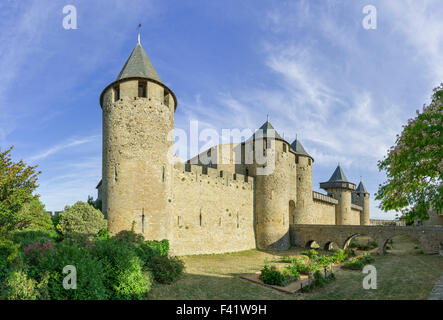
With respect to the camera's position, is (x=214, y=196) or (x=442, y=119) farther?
(x=214, y=196)

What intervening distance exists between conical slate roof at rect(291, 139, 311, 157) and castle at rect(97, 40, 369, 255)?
16cm

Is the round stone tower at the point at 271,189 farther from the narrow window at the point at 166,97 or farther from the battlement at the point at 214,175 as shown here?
the narrow window at the point at 166,97

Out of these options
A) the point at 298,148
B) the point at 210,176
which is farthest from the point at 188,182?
the point at 298,148

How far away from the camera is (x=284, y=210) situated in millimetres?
26359

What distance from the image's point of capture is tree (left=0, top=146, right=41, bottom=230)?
319 inches

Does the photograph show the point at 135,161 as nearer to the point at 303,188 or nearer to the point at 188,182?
the point at 188,182

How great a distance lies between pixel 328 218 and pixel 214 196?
21432 millimetres

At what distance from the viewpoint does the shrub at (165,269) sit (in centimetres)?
1114

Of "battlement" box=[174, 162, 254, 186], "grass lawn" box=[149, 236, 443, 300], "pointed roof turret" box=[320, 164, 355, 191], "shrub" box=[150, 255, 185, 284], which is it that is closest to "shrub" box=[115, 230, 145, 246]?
"shrub" box=[150, 255, 185, 284]

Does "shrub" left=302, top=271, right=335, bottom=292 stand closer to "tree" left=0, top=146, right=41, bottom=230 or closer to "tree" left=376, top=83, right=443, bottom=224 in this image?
"tree" left=376, top=83, right=443, bottom=224

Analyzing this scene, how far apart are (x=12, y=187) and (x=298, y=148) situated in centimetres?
2803
